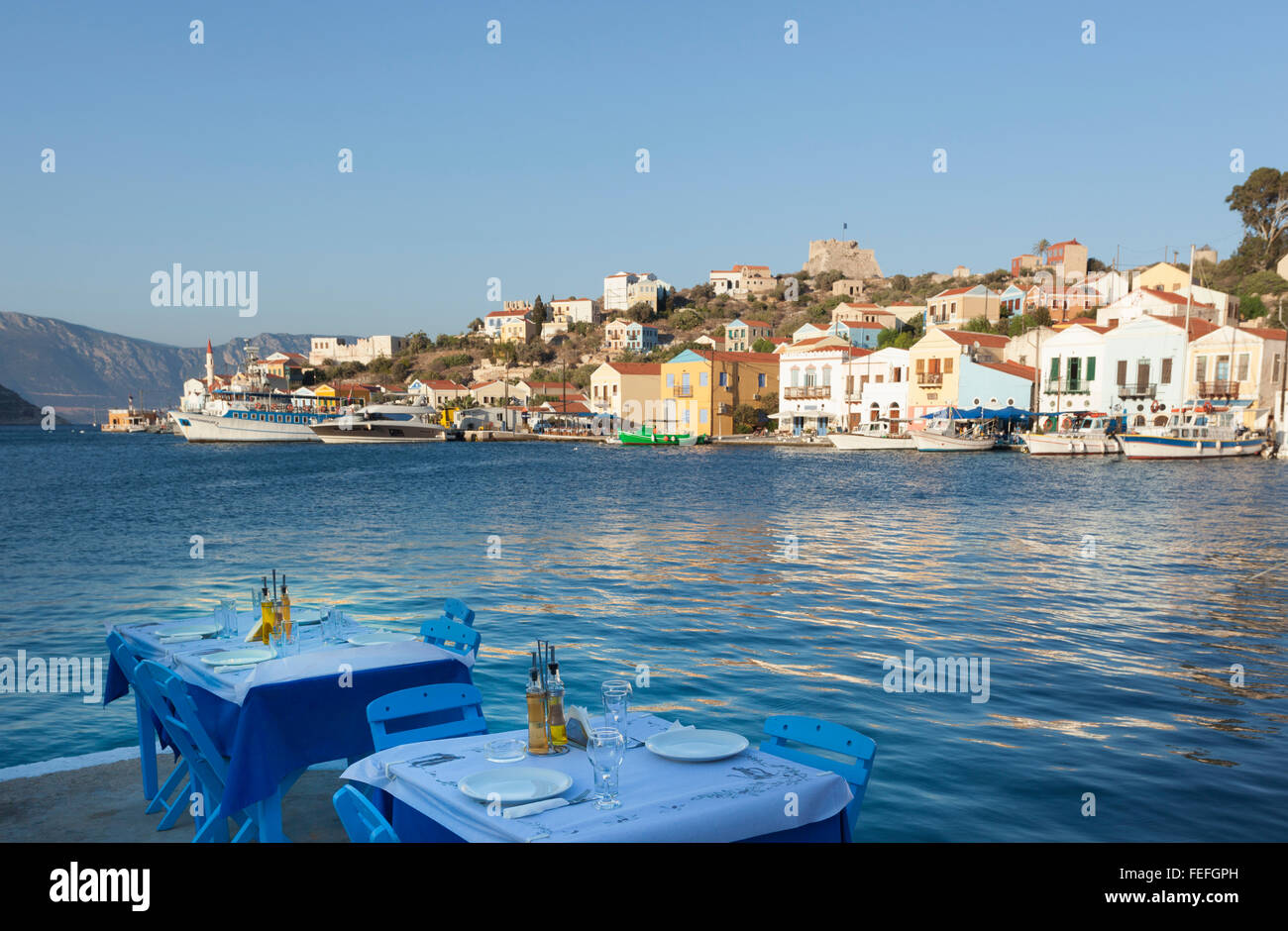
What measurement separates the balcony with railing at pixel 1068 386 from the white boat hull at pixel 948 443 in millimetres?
5495

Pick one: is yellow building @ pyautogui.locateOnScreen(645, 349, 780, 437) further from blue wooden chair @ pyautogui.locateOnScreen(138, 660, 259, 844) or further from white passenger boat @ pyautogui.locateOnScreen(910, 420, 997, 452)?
blue wooden chair @ pyautogui.locateOnScreen(138, 660, 259, 844)

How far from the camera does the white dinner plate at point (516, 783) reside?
2820mm

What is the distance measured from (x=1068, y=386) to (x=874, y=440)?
42.1 ft

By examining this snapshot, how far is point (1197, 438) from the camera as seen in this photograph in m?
48.3

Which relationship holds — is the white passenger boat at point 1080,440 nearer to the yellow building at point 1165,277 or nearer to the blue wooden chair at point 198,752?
the yellow building at point 1165,277

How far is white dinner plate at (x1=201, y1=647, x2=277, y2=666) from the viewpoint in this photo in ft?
15.1

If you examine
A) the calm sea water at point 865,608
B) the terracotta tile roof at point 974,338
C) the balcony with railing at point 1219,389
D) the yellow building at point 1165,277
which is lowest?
the calm sea water at point 865,608

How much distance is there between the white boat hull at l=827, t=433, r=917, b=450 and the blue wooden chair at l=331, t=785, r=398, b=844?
60.2 metres

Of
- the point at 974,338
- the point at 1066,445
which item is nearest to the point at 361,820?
the point at 1066,445

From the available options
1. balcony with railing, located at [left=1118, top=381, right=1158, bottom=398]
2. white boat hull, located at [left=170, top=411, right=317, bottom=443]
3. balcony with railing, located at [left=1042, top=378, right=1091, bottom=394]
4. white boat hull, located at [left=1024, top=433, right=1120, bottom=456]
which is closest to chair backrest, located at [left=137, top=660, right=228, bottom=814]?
white boat hull, located at [left=1024, top=433, right=1120, bottom=456]

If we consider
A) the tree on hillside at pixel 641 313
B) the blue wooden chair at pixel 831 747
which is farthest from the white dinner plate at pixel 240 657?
the tree on hillside at pixel 641 313
